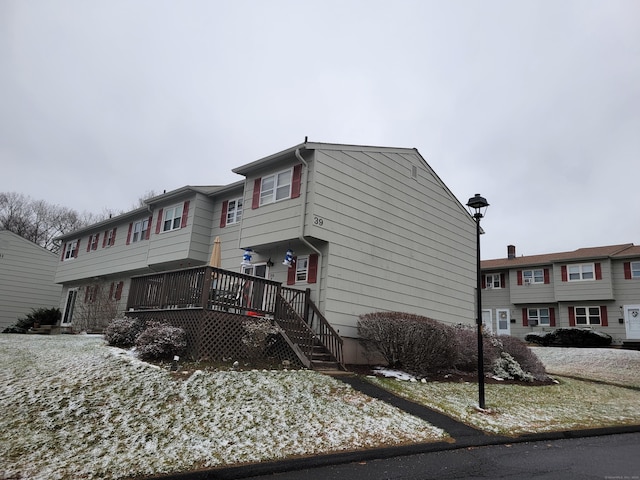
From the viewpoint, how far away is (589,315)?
91.4 ft

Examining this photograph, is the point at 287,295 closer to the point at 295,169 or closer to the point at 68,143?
the point at 295,169

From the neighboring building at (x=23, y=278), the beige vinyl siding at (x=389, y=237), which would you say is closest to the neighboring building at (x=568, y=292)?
the beige vinyl siding at (x=389, y=237)

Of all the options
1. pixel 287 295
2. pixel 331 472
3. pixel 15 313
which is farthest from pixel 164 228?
pixel 331 472

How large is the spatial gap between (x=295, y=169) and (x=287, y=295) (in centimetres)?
419

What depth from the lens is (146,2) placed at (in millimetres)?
13945

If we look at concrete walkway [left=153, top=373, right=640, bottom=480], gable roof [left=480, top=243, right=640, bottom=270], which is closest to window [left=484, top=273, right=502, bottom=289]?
gable roof [left=480, top=243, right=640, bottom=270]

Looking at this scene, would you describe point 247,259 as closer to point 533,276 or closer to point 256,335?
point 256,335

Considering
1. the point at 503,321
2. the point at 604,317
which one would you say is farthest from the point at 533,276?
the point at 604,317

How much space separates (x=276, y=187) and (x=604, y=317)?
24020 mm

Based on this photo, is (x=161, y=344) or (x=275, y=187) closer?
(x=161, y=344)

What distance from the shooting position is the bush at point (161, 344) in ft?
30.9

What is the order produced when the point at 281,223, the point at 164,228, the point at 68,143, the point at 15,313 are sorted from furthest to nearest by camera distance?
the point at 68,143 < the point at 15,313 < the point at 164,228 < the point at 281,223

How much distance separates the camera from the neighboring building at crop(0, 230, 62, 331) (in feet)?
90.2

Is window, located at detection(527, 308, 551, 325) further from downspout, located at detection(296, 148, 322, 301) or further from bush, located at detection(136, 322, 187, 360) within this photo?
bush, located at detection(136, 322, 187, 360)
